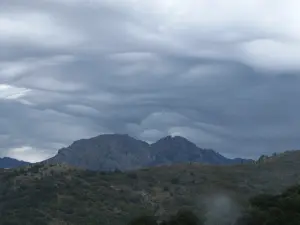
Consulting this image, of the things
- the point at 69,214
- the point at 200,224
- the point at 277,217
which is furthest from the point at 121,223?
the point at 277,217

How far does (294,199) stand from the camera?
94688mm

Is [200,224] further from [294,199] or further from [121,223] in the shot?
[121,223]

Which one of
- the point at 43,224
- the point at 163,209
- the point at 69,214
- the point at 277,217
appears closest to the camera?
the point at 277,217

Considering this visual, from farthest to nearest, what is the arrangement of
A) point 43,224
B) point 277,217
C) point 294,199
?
point 43,224 < point 294,199 < point 277,217

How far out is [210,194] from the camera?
643ft

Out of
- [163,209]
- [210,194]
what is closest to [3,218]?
[163,209]

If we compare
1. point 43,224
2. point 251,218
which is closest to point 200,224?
point 251,218

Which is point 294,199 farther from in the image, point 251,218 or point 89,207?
point 89,207

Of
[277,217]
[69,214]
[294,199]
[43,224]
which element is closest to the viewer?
[277,217]

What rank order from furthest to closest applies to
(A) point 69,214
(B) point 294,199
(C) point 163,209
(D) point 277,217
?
(C) point 163,209
(A) point 69,214
(B) point 294,199
(D) point 277,217

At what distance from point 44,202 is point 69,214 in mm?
12435

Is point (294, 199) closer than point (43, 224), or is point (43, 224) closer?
point (294, 199)

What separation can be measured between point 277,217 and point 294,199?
698 cm

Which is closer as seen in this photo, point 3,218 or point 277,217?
point 277,217
